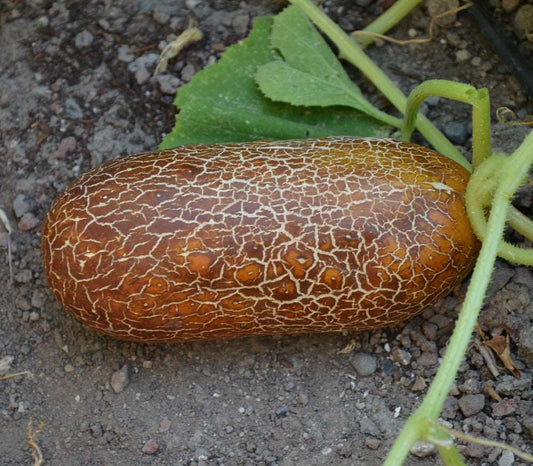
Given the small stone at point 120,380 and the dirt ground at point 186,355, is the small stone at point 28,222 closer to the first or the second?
the dirt ground at point 186,355

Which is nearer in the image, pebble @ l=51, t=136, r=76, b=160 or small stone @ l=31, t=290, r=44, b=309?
small stone @ l=31, t=290, r=44, b=309

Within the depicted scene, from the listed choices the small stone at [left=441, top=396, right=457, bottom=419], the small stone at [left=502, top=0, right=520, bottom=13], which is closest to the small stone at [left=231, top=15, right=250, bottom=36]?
the small stone at [left=502, top=0, right=520, bottom=13]

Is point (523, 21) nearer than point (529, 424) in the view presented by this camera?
No

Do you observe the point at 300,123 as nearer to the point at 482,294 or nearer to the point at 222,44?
the point at 222,44

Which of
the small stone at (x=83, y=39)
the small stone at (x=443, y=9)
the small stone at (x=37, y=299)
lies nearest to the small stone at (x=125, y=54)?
the small stone at (x=83, y=39)

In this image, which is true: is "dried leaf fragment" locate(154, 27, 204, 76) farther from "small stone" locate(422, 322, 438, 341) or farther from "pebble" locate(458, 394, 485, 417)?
"pebble" locate(458, 394, 485, 417)

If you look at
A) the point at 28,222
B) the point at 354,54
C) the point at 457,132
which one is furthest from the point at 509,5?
the point at 28,222

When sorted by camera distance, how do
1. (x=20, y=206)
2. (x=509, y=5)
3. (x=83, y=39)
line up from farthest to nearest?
(x=83, y=39), (x=509, y=5), (x=20, y=206)

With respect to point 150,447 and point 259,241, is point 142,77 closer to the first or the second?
point 259,241
